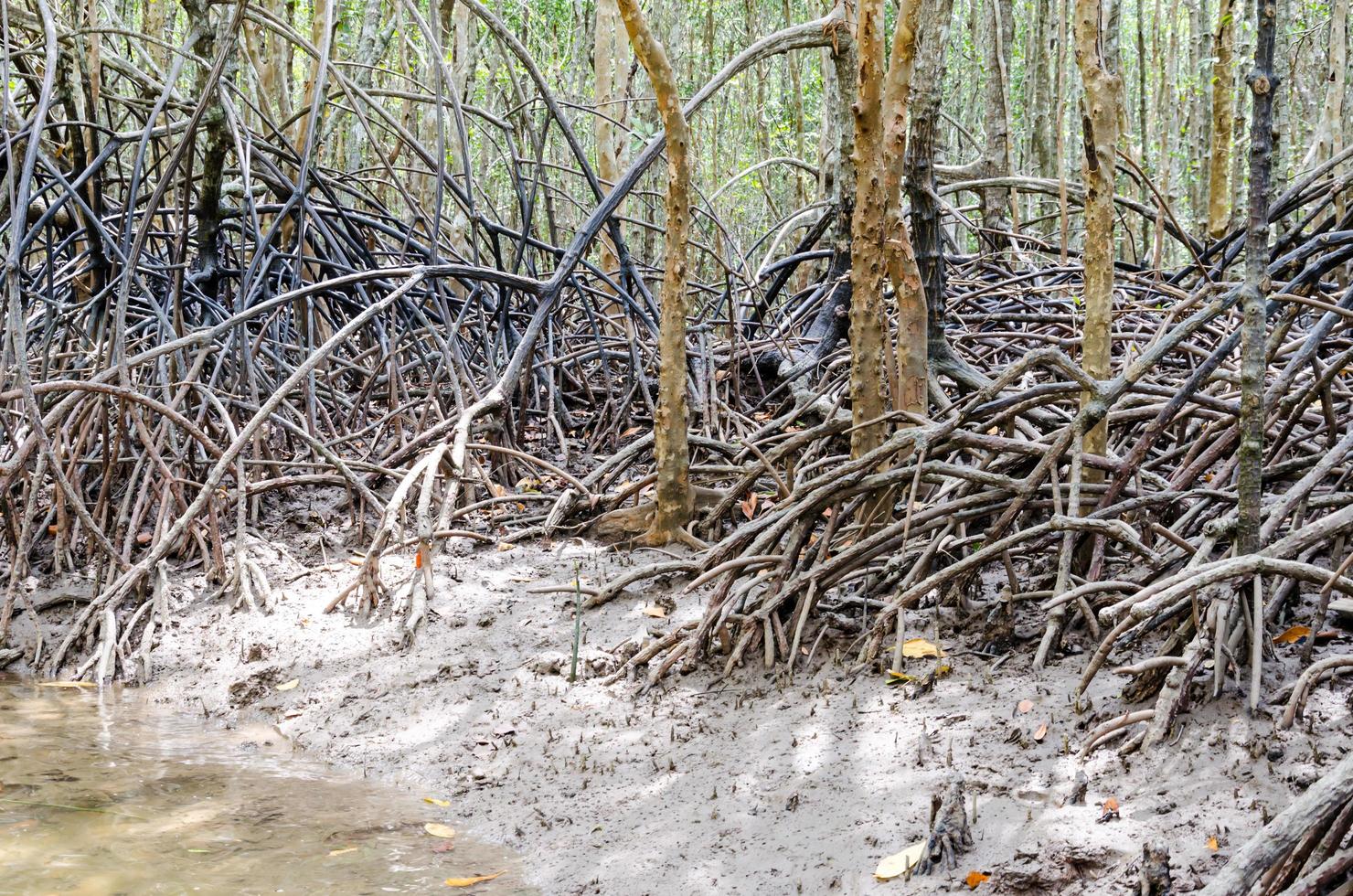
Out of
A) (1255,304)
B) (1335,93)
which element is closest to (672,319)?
(1255,304)

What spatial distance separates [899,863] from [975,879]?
13 centimetres

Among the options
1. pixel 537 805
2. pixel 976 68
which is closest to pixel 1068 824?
pixel 537 805

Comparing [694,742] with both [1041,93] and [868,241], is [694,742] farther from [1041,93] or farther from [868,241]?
[1041,93]

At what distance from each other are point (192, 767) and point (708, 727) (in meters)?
1.22

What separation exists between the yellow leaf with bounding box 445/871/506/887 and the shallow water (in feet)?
0.04

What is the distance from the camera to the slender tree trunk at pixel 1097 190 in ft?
8.36

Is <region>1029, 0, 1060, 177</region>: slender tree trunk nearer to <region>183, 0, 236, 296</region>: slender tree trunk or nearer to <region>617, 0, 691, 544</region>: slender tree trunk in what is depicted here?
<region>183, 0, 236, 296</region>: slender tree trunk

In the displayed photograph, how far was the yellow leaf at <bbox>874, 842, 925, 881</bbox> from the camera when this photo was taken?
187cm

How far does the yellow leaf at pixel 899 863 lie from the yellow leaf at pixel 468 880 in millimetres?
733

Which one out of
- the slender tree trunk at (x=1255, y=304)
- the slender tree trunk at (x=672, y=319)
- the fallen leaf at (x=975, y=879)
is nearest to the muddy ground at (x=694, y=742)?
the fallen leaf at (x=975, y=879)

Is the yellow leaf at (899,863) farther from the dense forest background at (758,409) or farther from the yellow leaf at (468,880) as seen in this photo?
the yellow leaf at (468,880)

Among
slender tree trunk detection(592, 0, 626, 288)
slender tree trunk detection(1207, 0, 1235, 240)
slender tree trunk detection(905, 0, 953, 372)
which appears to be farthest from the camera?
slender tree trunk detection(592, 0, 626, 288)

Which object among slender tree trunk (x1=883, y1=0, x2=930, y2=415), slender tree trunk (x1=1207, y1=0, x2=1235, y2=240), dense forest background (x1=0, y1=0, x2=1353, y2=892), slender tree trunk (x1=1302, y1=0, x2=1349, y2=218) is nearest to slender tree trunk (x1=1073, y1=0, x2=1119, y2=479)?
dense forest background (x1=0, y1=0, x2=1353, y2=892)

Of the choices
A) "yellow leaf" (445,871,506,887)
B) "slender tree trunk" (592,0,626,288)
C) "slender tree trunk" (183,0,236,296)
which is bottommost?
"yellow leaf" (445,871,506,887)
